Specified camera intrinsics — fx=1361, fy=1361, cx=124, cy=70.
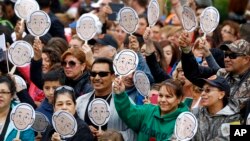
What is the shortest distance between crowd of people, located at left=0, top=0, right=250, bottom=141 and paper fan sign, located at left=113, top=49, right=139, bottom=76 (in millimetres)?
123

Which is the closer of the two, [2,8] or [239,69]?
[239,69]

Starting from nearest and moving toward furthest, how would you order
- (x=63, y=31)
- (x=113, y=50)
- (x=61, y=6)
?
(x=113, y=50)
(x=63, y=31)
(x=61, y=6)

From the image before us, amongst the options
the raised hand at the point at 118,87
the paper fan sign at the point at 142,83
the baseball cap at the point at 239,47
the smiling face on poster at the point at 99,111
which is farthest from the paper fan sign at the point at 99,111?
the baseball cap at the point at 239,47

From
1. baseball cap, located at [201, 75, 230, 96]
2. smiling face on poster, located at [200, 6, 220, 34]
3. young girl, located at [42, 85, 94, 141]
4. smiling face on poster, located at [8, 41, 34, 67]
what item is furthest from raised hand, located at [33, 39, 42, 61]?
baseball cap, located at [201, 75, 230, 96]

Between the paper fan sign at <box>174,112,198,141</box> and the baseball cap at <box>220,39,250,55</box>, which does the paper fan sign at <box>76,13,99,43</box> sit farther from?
the paper fan sign at <box>174,112,198,141</box>

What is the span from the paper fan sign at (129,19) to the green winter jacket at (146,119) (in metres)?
1.51

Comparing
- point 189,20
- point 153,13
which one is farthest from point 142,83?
point 153,13

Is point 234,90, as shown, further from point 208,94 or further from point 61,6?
point 61,6

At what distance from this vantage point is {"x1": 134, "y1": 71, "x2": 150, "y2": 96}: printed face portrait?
45.2ft

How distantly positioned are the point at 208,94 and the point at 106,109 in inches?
Result: 43.8

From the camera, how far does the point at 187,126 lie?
41.4 ft

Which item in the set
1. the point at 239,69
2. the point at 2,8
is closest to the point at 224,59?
the point at 239,69

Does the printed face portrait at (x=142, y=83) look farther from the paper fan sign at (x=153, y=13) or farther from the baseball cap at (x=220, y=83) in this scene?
the baseball cap at (x=220, y=83)

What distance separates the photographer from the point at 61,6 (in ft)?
70.0
